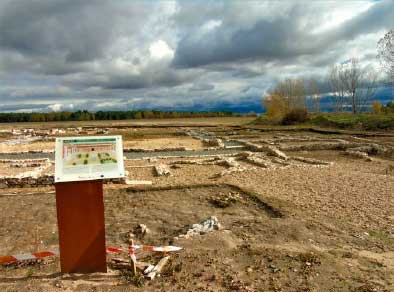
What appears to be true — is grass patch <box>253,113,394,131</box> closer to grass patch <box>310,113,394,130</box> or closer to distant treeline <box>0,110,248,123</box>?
grass patch <box>310,113,394,130</box>

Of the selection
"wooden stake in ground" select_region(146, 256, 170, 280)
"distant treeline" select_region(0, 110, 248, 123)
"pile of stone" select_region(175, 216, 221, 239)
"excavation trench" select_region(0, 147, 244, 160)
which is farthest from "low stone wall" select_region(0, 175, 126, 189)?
"distant treeline" select_region(0, 110, 248, 123)

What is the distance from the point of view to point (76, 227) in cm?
487

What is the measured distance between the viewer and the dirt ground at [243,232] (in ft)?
15.5

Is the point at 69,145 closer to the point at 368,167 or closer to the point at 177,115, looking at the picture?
the point at 368,167

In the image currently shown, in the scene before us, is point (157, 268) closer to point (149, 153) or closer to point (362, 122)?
point (149, 153)

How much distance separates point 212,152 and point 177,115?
82.4 m

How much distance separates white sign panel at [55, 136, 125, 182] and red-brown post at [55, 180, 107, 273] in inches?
5.8

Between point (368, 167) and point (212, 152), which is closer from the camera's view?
point (368, 167)

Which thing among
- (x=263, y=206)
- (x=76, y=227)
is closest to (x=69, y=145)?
(x=76, y=227)

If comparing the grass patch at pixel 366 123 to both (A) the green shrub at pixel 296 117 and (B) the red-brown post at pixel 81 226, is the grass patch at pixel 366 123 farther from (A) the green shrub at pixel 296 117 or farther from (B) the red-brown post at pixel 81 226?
(B) the red-brown post at pixel 81 226

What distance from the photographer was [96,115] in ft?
328

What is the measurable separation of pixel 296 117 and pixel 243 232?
46.2 meters

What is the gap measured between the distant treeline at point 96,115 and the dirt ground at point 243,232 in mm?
91048

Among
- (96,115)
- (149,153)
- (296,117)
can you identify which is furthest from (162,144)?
(96,115)
